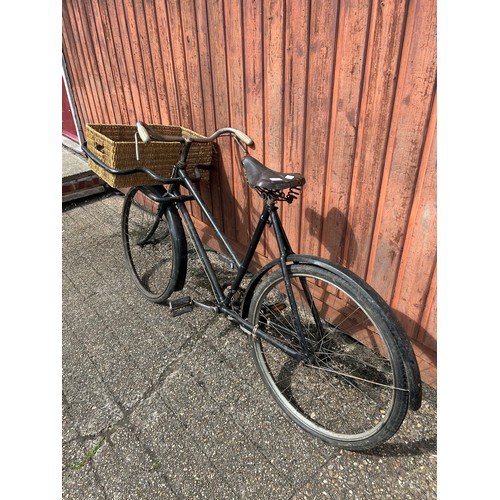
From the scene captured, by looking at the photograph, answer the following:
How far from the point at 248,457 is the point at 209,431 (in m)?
0.26

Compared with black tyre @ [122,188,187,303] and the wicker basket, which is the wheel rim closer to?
black tyre @ [122,188,187,303]

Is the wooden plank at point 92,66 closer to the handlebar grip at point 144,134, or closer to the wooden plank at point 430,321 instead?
the handlebar grip at point 144,134

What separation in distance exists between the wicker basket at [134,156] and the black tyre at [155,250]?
10.3 inches

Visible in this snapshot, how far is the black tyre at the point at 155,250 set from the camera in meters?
2.45

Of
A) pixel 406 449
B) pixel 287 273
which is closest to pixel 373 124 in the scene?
pixel 287 273

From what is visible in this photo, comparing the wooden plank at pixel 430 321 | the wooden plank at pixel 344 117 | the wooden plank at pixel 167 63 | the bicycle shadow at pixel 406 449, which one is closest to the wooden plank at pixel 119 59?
the wooden plank at pixel 167 63

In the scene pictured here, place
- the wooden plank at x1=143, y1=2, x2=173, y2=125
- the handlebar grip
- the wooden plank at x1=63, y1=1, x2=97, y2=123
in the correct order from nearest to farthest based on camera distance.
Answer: the handlebar grip, the wooden plank at x1=143, y1=2, x2=173, y2=125, the wooden plank at x1=63, y1=1, x2=97, y2=123

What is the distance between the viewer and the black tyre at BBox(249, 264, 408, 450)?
1495mm

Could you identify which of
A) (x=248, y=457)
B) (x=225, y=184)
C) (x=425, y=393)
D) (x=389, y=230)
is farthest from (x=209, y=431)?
(x=225, y=184)

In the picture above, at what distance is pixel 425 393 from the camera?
6.63 feet

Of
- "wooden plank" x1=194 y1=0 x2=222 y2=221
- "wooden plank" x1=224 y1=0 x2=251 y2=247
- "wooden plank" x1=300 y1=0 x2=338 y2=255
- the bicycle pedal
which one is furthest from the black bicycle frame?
"wooden plank" x1=194 y1=0 x2=222 y2=221

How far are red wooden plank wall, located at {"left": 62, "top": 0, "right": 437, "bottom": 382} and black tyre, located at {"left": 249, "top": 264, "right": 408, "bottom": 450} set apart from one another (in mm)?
329

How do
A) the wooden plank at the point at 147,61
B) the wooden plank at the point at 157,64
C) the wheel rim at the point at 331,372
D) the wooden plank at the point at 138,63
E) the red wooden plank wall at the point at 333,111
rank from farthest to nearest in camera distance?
1. the wooden plank at the point at 138,63
2. the wooden plank at the point at 147,61
3. the wooden plank at the point at 157,64
4. the wheel rim at the point at 331,372
5. the red wooden plank wall at the point at 333,111

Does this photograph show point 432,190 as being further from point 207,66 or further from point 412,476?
point 207,66
